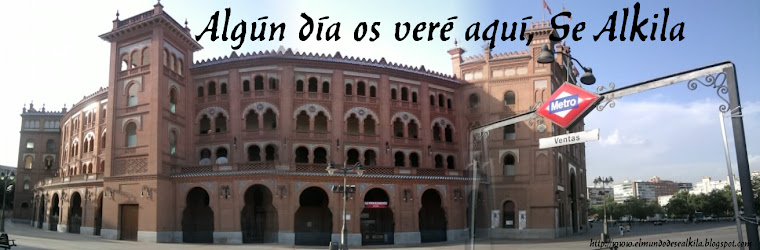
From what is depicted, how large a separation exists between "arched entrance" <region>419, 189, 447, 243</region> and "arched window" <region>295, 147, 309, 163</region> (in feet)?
33.6

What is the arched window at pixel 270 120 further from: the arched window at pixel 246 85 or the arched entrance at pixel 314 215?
the arched entrance at pixel 314 215

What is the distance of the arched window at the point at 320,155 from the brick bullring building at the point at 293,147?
0.62 ft

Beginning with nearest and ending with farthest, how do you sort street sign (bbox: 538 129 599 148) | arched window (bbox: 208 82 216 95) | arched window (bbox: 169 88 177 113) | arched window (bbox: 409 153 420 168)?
street sign (bbox: 538 129 599 148)
arched window (bbox: 169 88 177 113)
arched window (bbox: 208 82 216 95)
arched window (bbox: 409 153 420 168)

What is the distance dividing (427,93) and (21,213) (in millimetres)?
59126

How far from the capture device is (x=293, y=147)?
44.9 metres

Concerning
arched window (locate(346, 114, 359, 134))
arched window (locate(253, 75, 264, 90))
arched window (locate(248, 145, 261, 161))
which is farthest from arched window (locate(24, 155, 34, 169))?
arched window (locate(346, 114, 359, 134))

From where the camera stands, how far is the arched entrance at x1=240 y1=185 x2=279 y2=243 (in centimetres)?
4228

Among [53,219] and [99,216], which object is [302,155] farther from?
[53,219]

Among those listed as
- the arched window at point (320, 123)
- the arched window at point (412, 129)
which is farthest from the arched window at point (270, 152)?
the arched window at point (412, 129)

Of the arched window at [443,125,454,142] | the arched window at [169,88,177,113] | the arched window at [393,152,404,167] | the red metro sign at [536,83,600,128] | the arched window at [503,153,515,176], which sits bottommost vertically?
the red metro sign at [536,83,600,128]

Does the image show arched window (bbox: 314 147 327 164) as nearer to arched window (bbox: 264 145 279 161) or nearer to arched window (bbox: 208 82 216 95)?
arched window (bbox: 264 145 279 161)

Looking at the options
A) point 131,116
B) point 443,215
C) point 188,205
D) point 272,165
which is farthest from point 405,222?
point 131,116

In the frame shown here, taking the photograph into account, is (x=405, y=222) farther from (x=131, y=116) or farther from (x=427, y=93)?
(x=131, y=116)

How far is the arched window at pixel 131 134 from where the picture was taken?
143 feet
